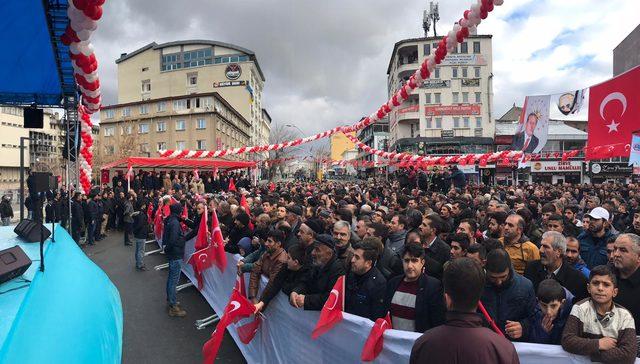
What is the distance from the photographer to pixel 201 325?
625 centimetres

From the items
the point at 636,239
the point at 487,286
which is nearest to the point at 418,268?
the point at 487,286

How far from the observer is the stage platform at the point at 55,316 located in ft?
8.03

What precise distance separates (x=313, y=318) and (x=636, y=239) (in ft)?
10.2

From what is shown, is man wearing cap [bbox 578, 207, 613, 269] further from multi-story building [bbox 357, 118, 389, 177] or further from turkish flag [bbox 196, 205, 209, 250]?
multi-story building [bbox 357, 118, 389, 177]

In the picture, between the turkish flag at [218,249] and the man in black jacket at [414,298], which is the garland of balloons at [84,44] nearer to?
the turkish flag at [218,249]

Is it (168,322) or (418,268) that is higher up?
(418,268)

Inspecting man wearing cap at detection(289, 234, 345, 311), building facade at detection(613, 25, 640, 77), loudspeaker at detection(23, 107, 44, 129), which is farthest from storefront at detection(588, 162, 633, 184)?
loudspeaker at detection(23, 107, 44, 129)

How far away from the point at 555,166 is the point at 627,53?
2261 cm

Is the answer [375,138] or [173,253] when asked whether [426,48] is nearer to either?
[375,138]

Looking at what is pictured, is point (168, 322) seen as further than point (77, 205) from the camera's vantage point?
No

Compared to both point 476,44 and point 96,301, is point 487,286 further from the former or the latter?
point 476,44

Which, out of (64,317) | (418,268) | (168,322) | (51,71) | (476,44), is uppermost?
(476,44)

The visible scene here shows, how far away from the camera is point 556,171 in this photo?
43.9 meters

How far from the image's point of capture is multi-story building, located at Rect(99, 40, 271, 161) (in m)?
48.7
